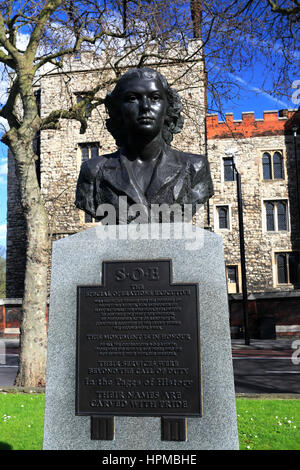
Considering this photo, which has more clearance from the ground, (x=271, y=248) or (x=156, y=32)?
(x=156, y=32)

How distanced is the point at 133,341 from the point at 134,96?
2.08 metres

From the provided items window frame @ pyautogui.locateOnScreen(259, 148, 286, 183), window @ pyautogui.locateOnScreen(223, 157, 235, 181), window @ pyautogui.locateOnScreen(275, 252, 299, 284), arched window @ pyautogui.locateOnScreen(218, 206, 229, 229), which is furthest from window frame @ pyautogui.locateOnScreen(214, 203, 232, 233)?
window @ pyautogui.locateOnScreen(275, 252, 299, 284)

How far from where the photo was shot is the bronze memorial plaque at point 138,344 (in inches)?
140

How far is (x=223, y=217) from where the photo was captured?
1065 inches

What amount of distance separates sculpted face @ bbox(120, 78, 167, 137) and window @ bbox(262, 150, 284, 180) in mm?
23966

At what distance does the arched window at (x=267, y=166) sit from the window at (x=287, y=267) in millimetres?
4573

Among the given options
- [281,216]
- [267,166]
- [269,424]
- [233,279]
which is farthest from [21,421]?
[267,166]

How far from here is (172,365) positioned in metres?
3.60

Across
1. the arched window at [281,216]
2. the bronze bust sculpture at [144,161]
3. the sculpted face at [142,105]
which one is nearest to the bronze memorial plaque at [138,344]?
the bronze bust sculpture at [144,161]

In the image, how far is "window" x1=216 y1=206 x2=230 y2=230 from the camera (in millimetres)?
26828

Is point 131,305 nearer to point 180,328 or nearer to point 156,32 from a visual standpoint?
point 180,328

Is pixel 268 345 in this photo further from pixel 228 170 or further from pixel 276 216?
pixel 228 170
